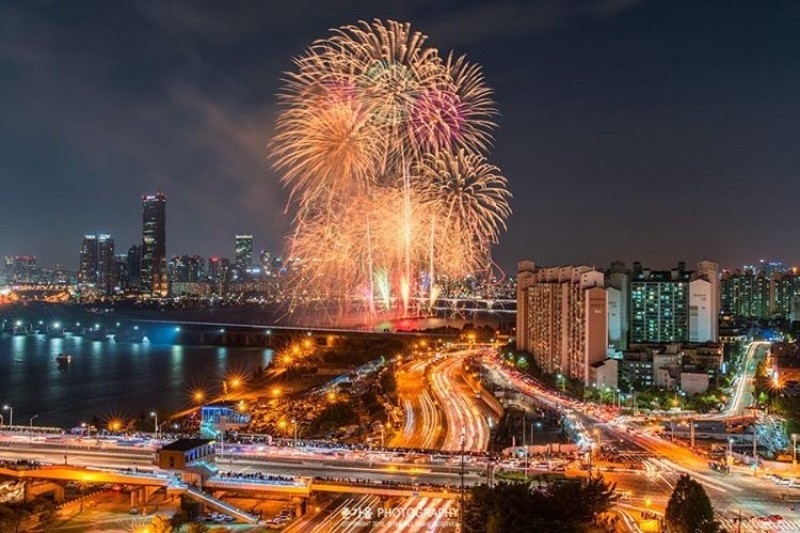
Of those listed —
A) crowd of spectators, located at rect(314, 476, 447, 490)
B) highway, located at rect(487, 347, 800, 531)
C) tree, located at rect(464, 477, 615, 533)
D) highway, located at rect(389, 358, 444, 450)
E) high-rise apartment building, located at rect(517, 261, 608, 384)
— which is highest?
high-rise apartment building, located at rect(517, 261, 608, 384)

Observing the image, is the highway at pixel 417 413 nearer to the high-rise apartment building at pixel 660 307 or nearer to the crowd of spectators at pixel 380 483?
the crowd of spectators at pixel 380 483

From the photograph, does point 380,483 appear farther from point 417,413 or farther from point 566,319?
point 566,319

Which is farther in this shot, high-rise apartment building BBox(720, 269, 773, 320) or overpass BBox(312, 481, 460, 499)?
high-rise apartment building BBox(720, 269, 773, 320)

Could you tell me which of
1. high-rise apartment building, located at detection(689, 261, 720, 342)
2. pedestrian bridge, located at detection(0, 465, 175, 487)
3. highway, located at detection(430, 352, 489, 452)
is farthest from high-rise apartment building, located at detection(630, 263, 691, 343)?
pedestrian bridge, located at detection(0, 465, 175, 487)

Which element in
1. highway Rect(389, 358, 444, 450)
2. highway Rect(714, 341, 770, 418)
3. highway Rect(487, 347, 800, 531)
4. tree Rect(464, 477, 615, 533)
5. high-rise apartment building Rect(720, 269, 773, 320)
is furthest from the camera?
high-rise apartment building Rect(720, 269, 773, 320)

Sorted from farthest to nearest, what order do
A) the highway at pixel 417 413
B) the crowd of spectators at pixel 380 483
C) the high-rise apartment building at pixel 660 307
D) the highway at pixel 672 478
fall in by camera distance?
the high-rise apartment building at pixel 660 307, the highway at pixel 417 413, the crowd of spectators at pixel 380 483, the highway at pixel 672 478

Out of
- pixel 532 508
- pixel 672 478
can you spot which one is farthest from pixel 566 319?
pixel 532 508

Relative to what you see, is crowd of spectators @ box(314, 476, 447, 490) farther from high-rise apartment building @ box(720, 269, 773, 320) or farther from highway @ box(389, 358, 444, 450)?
high-rise apartment building @ box(720, 269, 773, 320)

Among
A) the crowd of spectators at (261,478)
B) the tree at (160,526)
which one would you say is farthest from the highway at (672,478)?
the tree at (160,526)
